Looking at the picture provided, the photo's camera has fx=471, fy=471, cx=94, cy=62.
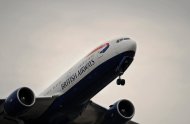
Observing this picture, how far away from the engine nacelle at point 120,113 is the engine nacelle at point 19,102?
7496 millimetres

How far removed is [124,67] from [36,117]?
9.08 m

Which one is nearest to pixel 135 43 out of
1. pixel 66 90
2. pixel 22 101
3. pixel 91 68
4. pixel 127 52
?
pixel 127 52

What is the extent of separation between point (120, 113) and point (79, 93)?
5146 millimetres

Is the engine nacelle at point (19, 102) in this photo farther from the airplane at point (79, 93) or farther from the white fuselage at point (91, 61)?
the white fuselage at point (91, 61)

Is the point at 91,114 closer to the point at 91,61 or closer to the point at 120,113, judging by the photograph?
the point at 120,113

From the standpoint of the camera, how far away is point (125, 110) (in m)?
39.0

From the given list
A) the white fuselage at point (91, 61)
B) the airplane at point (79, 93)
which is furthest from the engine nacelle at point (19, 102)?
the white fuselage at point (91, 61)

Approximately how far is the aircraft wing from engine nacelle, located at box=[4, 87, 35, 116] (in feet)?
26.2

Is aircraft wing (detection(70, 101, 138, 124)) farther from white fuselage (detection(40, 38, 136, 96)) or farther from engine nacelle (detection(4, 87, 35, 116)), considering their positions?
engine nacelle (detection(4, 87, 35, 116))

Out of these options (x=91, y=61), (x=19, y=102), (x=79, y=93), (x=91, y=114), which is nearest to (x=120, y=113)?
(x=91, y=114)

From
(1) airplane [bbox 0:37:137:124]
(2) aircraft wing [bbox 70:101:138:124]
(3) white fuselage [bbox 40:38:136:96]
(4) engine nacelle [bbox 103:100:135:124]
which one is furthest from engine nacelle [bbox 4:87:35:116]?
(2) aircraft wing [bbox 70:101:138:124]

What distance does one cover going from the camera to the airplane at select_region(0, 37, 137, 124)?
33469 mm

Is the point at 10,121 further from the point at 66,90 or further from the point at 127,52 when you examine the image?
the point at 127,52

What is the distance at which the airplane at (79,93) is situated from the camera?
110ft
